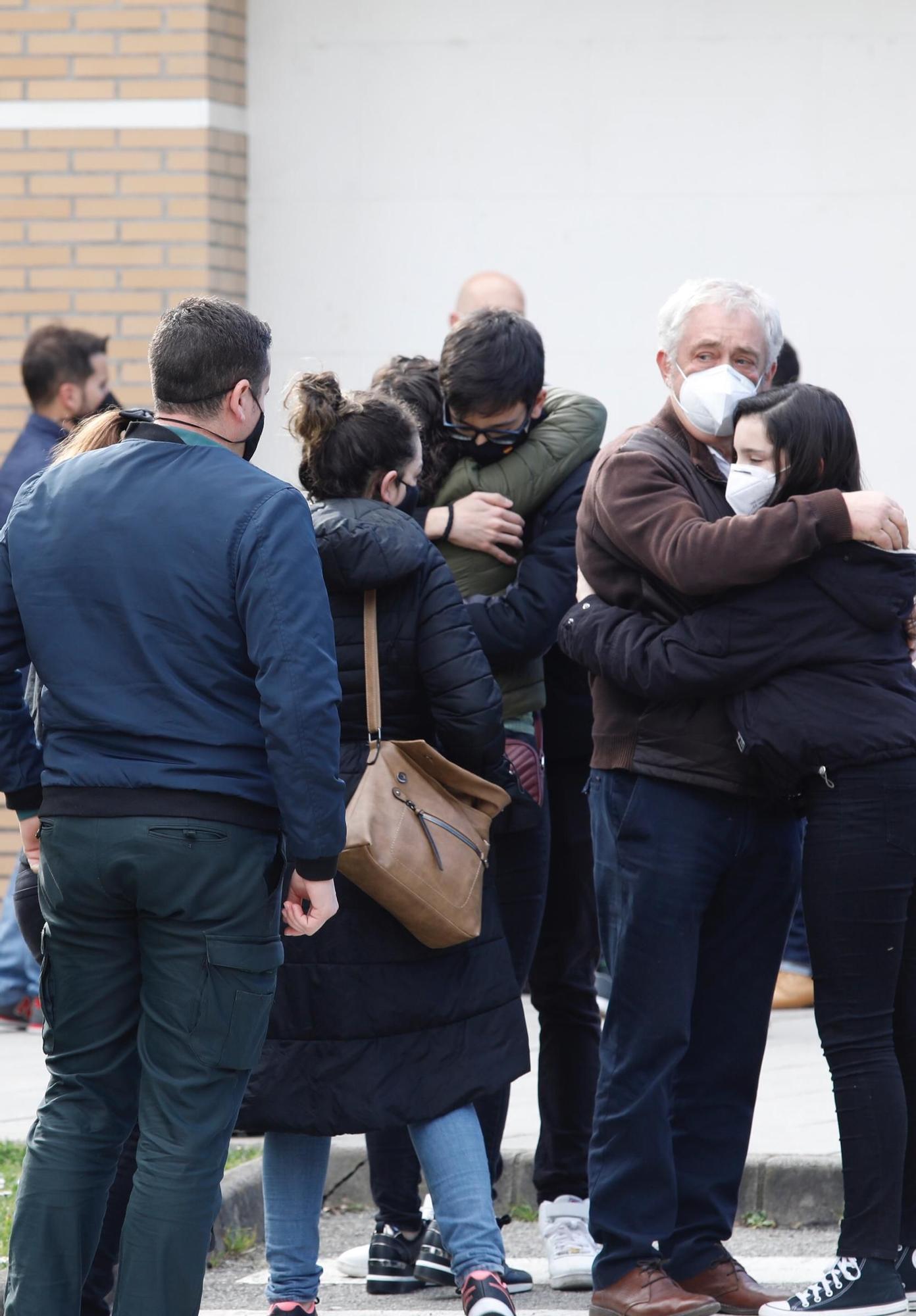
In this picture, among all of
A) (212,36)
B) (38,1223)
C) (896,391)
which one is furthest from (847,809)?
(212,36)

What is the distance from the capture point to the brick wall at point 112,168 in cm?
799

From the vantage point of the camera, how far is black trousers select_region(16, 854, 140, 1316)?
384 cm

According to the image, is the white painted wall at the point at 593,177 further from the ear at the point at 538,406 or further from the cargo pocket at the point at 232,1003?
the cargo pocket at the point at 232,1003

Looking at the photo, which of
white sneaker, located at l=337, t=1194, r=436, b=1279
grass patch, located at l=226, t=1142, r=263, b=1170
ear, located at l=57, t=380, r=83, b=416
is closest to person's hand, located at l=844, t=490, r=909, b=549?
white sneaker, located at l=337, t=1194, r=436, b=1279

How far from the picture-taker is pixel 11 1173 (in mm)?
5094

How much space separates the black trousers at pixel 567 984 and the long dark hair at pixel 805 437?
115cm

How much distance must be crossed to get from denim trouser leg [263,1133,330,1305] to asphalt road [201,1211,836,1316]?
0.36 meters

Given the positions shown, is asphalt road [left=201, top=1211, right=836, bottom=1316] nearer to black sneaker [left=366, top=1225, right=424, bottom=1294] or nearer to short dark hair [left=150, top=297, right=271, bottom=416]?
black sneaker [left=366, top=1225, right=424, bottom=1294]

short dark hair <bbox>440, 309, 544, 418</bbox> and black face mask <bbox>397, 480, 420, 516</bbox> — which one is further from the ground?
short dark hair <bbox>440, 309, 544, 418</bbox>

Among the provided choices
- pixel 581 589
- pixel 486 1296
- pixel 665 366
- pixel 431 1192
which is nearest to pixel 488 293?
pixel 581 589

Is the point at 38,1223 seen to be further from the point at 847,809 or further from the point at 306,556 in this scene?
the point at 847,809

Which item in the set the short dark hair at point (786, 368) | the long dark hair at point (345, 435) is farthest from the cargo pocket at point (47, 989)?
the short dark hair at point (786, 368)

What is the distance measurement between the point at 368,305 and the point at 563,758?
154 inches

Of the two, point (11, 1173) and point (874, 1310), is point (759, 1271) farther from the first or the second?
point (11, 1173)
